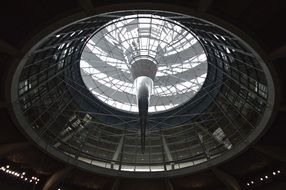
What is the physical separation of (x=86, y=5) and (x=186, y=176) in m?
16.8

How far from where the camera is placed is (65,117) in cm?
2750

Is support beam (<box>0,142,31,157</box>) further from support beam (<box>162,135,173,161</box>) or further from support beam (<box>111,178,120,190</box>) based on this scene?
support beam (<box>162,135,173,161</box>)

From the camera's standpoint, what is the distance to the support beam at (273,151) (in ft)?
73.4

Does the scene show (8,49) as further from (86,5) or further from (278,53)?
(278,53)

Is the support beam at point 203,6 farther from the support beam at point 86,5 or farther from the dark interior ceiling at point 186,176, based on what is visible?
the support beam at point 86,5

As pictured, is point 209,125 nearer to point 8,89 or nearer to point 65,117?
point 65,117

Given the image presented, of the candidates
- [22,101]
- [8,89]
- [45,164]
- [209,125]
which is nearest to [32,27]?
[8,89]

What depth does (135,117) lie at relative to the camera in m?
31.1

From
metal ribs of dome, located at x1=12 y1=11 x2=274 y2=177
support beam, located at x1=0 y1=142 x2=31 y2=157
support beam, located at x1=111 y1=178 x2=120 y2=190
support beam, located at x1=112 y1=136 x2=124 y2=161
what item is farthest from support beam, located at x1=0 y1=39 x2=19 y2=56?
support beam, located at x1=112 y1=136 x2=124 y2=161

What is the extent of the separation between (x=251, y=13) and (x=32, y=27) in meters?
11.0

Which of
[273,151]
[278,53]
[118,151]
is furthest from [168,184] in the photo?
[278,53]

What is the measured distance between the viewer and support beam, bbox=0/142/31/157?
2150 centimetres

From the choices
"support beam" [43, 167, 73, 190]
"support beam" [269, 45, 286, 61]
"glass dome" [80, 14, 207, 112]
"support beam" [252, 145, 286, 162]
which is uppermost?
"glass dome" [80, 14, 207, 112]

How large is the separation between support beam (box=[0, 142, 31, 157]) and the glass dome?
30.7 feet
